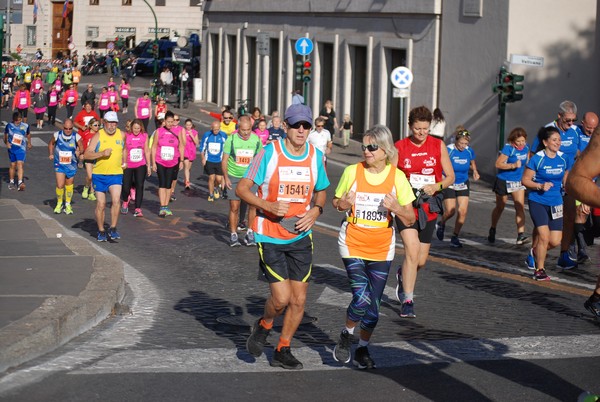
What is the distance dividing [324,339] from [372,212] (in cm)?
128

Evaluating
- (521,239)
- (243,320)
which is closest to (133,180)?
(521,239)

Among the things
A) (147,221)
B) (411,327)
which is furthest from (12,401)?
(147,221)

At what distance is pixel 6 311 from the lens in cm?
976

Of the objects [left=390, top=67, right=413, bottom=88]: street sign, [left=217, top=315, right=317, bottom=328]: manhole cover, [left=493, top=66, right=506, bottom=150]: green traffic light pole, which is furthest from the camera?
[left=390, top=67, right=413, bottom=88]: street sign

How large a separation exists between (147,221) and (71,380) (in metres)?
11.0

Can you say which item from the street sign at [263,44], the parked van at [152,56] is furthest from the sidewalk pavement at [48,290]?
the parked van at [152,56]

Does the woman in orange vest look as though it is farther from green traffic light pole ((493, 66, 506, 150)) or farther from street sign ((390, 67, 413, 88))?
street sign ((390, 67, 413, 88))

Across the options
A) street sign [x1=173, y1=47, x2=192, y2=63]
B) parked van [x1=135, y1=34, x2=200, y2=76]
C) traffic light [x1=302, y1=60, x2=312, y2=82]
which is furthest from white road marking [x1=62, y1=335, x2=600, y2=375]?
parked van [x1=135, y1=34, x2=200, y2=76]

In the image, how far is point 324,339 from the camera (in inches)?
391

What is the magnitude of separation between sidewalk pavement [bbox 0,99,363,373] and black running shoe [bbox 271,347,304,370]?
1619mm

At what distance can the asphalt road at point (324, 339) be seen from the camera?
8117mm

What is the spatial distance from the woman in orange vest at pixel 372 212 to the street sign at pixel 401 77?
21585mm

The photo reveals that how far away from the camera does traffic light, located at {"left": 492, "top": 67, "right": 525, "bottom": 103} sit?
27766mm

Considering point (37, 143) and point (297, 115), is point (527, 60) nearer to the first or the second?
point (37, 143)
